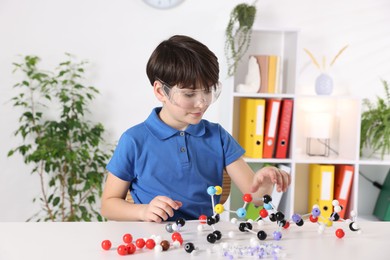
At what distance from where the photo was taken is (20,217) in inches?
141

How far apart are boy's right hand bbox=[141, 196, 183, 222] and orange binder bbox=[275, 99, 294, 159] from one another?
216 centimetres

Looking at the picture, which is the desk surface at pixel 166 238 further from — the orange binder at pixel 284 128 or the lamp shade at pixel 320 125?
the lamp shade at pixel 320 125

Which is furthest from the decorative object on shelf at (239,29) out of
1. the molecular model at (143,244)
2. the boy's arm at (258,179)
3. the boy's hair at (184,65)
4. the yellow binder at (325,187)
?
the molecular model at (143,244)

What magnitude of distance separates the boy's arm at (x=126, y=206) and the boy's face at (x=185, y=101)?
29 centimetres

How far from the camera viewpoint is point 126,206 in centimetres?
167

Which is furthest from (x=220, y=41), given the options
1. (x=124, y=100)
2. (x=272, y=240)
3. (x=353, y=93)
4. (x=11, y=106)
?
(x=272, y=240)

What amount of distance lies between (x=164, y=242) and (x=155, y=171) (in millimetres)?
609

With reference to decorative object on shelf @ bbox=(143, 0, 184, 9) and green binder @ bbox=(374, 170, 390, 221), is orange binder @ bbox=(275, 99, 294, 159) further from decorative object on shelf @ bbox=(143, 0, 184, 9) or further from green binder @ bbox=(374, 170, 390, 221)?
decorative object on shelf @ bbox=(143, 0, 184, 9)

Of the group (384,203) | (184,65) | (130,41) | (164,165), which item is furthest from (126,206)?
(384,203)

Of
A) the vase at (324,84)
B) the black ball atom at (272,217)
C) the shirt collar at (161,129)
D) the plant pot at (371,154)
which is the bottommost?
the plant pot at (371,154)

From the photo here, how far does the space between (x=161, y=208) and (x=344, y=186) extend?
7.81 feet

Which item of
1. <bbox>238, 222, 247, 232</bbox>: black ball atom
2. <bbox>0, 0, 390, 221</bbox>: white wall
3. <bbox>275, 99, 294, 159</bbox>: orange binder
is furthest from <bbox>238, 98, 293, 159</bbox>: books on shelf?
<bbox>238, 222, 247, 232</bbox>: black ball atom

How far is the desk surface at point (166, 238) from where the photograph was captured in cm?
121

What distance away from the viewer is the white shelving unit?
3518mm
